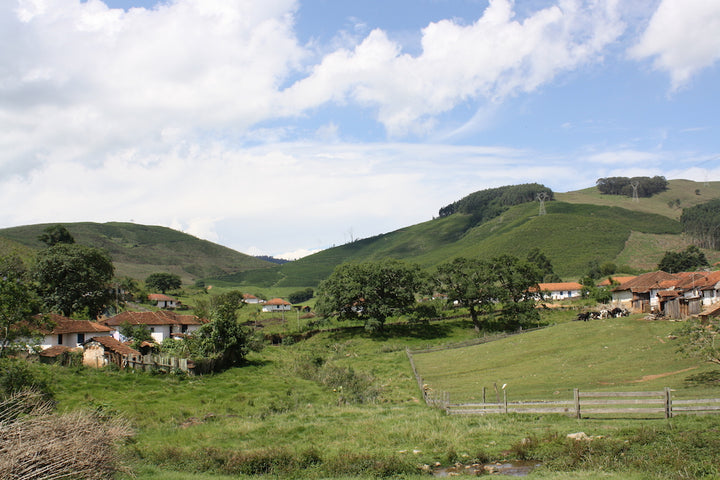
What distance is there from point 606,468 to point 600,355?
90.8 ft

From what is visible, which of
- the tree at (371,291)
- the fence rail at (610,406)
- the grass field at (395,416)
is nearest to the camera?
the grass field at (395,416)

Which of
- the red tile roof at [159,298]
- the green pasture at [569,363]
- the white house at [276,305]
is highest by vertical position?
the red tile roof at [159,298]

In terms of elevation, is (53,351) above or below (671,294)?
below

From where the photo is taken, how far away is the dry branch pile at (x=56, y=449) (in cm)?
955

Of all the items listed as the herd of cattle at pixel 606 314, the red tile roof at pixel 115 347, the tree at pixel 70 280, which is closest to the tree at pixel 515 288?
the herd of cattle at pixel 606 314

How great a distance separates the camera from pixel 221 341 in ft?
142

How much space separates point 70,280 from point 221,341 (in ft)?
107

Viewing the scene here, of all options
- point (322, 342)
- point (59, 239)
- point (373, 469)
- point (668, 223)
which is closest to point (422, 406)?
point (373, 469)

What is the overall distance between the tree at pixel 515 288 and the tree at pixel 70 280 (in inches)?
2191

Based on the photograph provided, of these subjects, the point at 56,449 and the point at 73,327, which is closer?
the point at 56,449

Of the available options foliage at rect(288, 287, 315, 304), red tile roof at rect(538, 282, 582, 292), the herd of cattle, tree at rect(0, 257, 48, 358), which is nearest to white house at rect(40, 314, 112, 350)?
tree at rect(0, 257, 48, 358)

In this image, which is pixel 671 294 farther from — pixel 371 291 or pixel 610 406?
pixel 610 406

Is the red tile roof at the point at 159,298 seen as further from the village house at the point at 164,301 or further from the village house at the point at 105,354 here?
the village house at the point at 105,354

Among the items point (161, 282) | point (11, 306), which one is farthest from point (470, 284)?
point (161, 282)
